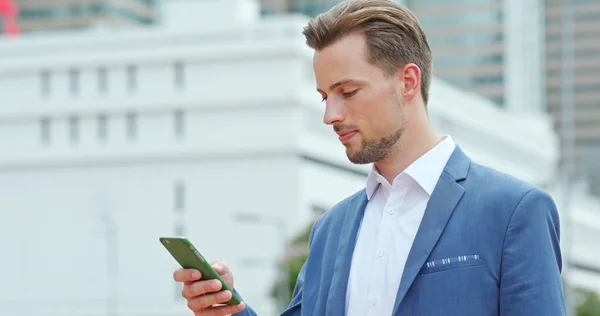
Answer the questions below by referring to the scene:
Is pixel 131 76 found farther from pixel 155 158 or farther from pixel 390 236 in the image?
pixel 390 236

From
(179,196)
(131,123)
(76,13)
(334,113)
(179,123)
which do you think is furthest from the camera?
(76,13)

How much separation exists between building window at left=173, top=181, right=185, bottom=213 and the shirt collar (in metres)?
69.8

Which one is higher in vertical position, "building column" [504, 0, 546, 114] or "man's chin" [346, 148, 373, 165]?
"building column" [504, 0, 546, 114]

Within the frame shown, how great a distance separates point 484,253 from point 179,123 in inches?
2825

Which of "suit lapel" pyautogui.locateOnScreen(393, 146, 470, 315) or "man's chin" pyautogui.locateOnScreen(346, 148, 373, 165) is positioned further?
"man's chin" pyautogui.locateOnScreen(346, 148, 373, 165)

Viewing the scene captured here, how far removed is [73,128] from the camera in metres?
76.7

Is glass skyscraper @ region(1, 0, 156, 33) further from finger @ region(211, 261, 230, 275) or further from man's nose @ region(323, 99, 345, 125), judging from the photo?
man's nose @ region(323, 99, 345, 125)

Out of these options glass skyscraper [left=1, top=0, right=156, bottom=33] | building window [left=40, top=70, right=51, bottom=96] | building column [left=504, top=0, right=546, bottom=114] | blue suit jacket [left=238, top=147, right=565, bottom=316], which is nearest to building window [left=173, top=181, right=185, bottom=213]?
building window [left=40, top=70, right=51, bottom=96]

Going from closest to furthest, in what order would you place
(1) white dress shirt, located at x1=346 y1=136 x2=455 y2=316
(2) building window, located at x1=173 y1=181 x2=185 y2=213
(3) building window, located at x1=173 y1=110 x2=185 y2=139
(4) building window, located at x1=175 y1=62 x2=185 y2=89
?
(1) white dress shirt, located at x1=346 y1=136 x2=455 y2=316 → (2) building window, located at x1=173 y1=181 x2=185 y2=213 → (3) building window, located at x1=173 y1=110 x2=185 y2=139 → (4) building window, located at x1=175 y1=62 x2=185 y2=89

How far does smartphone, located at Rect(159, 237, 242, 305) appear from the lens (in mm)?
3410

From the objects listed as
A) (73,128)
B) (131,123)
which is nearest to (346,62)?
(131,123)

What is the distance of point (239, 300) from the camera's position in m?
3.67

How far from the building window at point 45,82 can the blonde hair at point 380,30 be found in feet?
246

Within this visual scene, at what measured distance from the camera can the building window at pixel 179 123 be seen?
74312mm
